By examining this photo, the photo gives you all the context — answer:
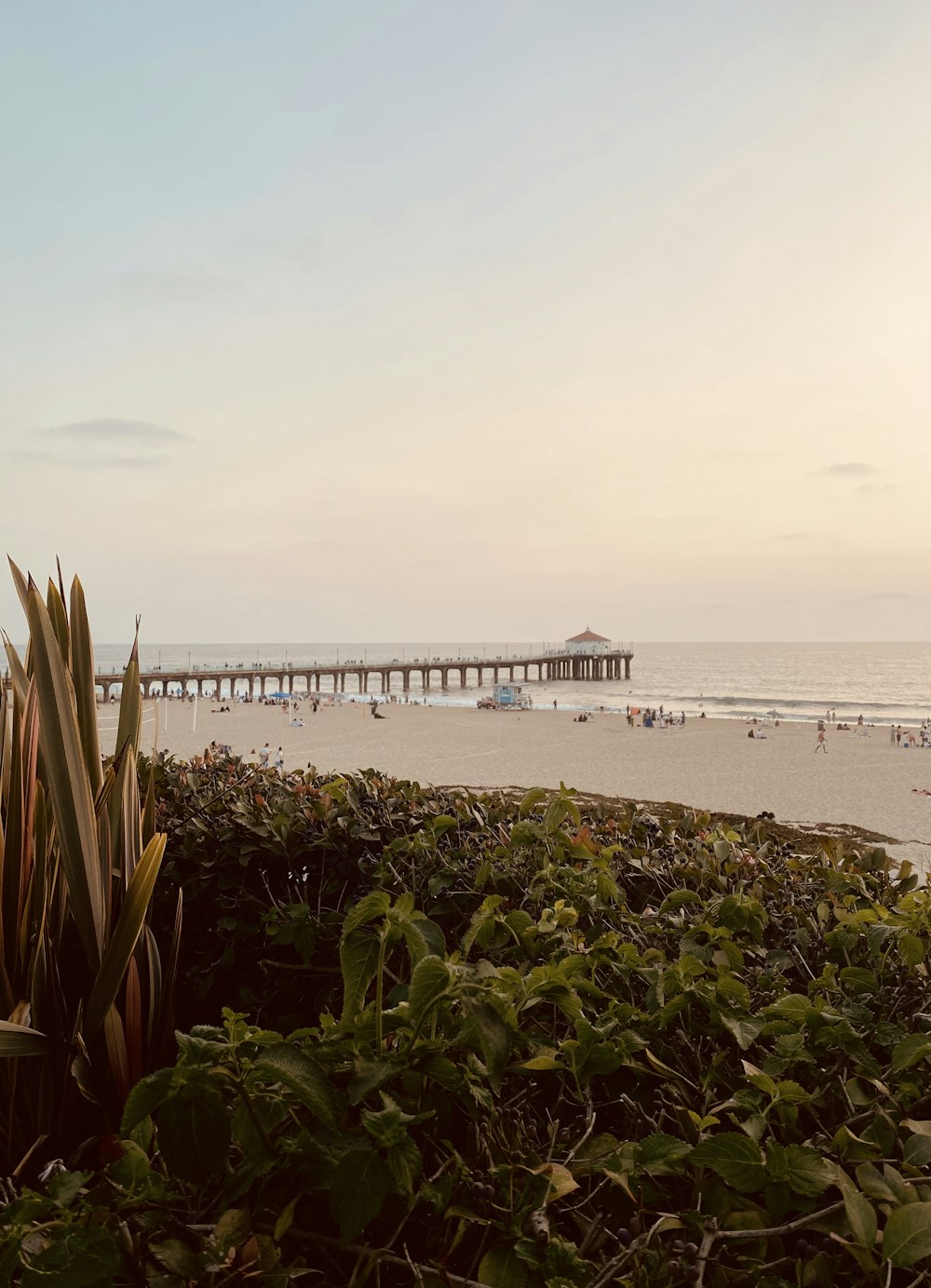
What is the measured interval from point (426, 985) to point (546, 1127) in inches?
14.9

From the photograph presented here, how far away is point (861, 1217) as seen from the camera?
2.23 ft

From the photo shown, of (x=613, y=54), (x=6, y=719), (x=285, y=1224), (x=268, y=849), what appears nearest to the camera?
(x=285, y=1224)

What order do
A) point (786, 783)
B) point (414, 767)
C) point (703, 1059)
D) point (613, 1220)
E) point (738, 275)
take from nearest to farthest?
1. point (613, 1220)
2. point (703, 1059)
3. point (738, 275)
4. point (786, 783)
5. point (414, 767)

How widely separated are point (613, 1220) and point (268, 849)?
1.69 m

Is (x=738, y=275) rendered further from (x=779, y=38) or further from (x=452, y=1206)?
(x=452, y=1206)

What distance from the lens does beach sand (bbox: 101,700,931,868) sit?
16.8 meters

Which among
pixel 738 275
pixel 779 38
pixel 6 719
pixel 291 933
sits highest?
pixel 738 275

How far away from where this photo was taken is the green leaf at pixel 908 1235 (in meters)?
0.65

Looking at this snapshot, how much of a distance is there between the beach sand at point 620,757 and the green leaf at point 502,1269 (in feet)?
32.8

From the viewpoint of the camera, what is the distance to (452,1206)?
28.3 inches

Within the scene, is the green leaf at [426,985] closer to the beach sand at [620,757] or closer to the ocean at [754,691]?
the beach sand at [620,757]

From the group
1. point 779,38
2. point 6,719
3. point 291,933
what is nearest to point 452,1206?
point 291,933

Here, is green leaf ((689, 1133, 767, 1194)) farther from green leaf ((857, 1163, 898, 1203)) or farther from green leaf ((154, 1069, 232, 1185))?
green leaf ((154, 1069, 232, 1185))

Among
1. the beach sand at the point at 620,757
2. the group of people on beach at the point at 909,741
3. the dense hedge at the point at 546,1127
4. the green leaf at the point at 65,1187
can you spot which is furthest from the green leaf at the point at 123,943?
the group of people on beach at the point at 909,741
